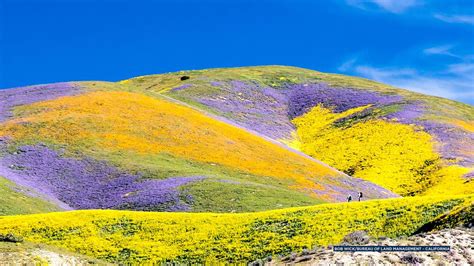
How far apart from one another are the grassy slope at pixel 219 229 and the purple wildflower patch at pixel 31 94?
138ft

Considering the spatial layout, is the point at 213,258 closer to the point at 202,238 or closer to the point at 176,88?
the point at 202,238

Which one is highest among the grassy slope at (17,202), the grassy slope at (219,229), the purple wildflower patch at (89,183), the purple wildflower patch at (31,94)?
the purple wildflower patch at (31,94)

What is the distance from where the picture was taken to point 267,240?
34.6 meters

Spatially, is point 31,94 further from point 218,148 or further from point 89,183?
point 89,183

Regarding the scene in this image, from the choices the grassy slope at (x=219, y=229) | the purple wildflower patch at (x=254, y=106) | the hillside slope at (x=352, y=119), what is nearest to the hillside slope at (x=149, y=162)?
the hillside slope at (x=352, y=119)

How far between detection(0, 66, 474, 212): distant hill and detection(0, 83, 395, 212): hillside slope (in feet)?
0.41

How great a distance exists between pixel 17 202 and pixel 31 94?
44846 mm

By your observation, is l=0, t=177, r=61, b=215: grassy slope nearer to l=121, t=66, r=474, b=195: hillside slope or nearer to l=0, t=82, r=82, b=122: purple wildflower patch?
l=0, t=82, r=82, b=122: purple wildflower patch

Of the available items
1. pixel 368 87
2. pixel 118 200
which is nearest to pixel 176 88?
pixel 368 87

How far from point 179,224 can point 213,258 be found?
6.22m

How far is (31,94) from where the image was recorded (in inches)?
3561

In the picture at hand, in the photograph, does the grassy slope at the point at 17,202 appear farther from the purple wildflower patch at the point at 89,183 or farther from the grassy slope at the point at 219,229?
the grassy slope at the point at 219,229

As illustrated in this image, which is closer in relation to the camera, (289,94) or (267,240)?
(267,240)

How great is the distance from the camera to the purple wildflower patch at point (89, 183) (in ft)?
175
